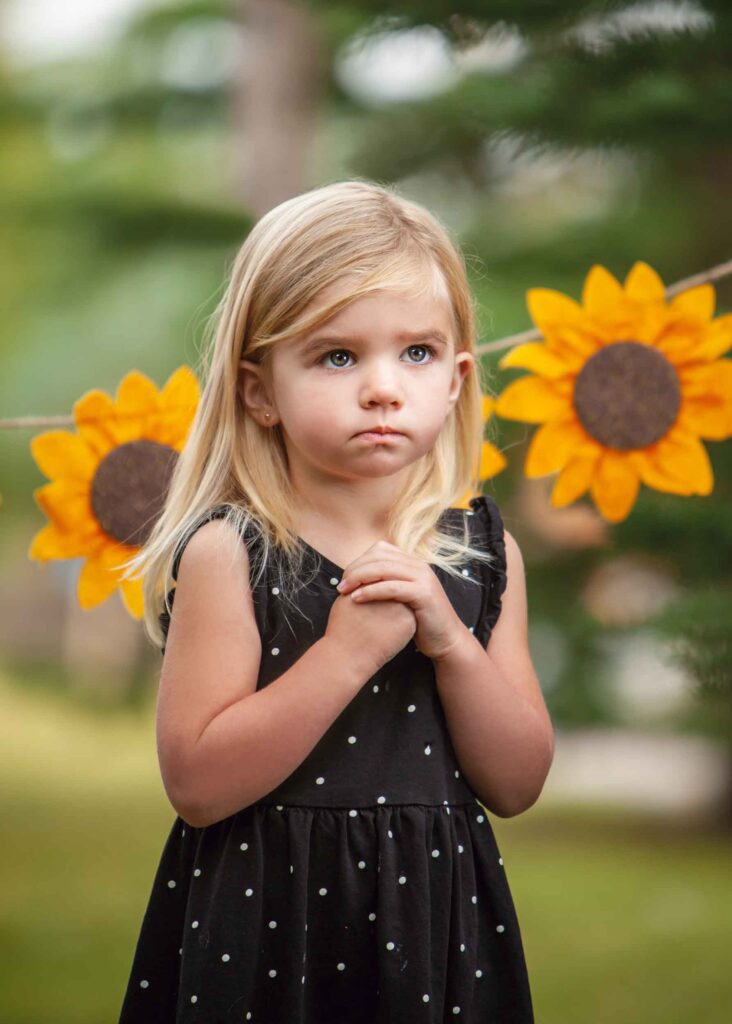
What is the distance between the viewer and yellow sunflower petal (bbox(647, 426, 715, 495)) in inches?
36.2

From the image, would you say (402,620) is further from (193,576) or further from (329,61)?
(329,61)

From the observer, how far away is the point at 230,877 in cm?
69

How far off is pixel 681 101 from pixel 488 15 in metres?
0.25

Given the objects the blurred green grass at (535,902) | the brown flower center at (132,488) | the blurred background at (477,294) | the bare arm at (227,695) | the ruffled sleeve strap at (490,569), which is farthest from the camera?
the blurred background at (477,294)

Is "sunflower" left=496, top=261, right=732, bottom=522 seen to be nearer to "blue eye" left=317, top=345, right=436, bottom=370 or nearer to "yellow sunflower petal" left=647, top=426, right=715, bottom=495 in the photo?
"yellow sunflower petal" left=647, top=426, right=715, bottom=495

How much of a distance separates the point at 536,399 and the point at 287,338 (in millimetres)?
288

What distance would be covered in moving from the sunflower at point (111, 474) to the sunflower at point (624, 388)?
246 mm

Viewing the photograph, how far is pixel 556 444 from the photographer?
3.05 feet

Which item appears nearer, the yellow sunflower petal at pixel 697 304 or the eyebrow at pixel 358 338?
the eyebrow at pixel 358 338

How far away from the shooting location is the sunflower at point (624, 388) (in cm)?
91

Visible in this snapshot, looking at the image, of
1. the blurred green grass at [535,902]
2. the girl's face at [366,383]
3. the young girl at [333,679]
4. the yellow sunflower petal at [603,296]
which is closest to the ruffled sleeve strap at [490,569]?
the young girl at [333,679]

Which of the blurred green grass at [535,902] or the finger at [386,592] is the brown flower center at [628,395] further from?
the blurred green grass at [535,902]

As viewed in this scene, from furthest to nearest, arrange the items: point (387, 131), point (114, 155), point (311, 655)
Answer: point (114, 155) < point (387, 131) < point (311, 655)

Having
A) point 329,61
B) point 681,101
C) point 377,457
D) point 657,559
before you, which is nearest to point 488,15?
point 681,101
